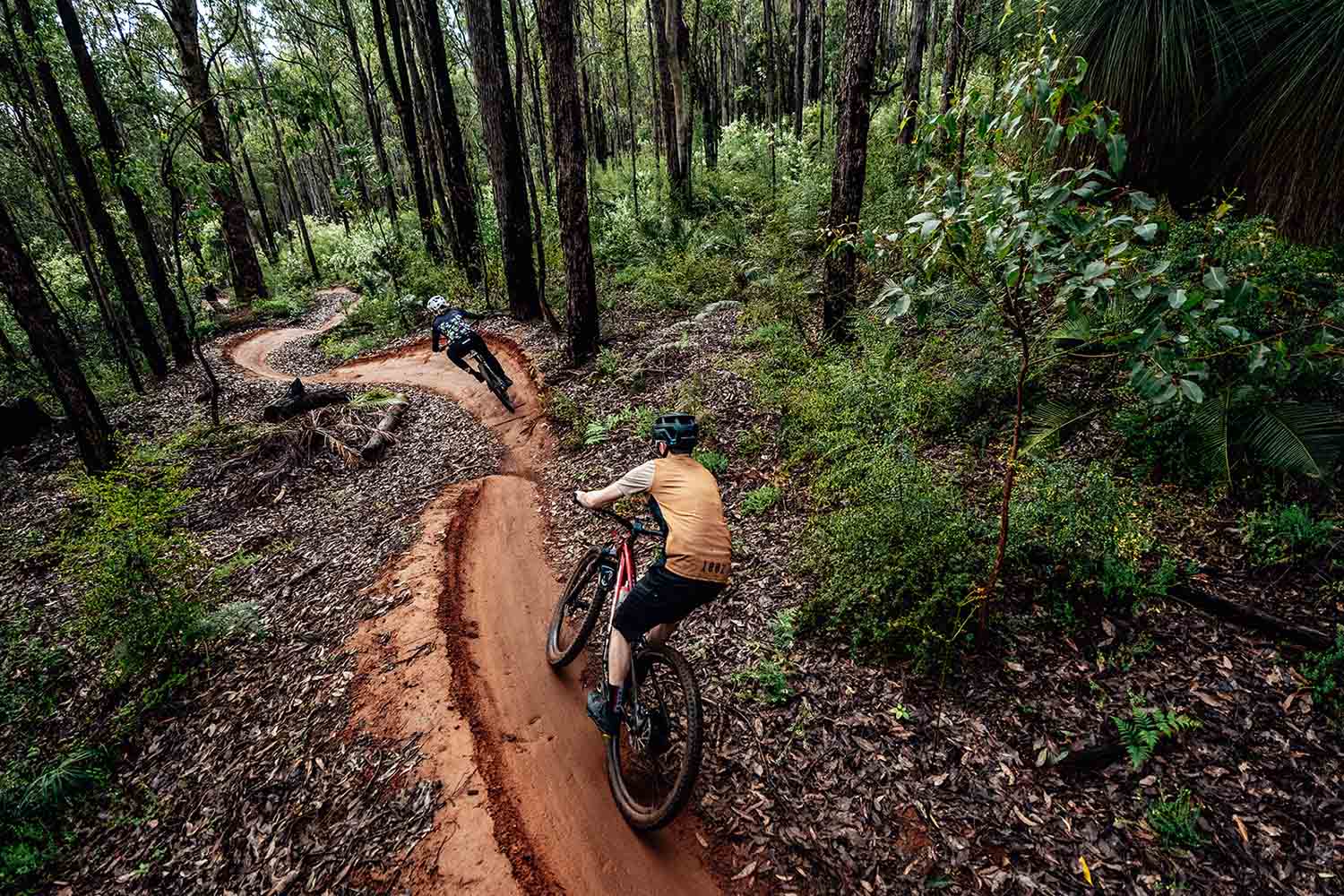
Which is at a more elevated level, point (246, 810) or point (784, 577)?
point (784, 577)

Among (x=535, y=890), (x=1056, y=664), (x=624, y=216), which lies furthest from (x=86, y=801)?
(x=624, y=216)

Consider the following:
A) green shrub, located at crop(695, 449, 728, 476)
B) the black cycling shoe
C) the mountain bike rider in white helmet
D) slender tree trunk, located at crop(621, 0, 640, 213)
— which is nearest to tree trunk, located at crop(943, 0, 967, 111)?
slender tree trunk, located at crop(621, 0, 640, 213)

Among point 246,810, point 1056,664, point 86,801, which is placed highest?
point 1056,664

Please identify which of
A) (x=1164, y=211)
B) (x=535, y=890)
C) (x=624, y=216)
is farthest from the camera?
(x=624, y=216)

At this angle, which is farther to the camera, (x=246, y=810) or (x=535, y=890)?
(x=246, y=810)

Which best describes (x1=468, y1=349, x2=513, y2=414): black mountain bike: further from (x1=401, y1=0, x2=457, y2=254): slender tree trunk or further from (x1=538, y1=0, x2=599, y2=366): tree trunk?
(x1=401, y1=0, x2=457, y2=254): slender tree trunk

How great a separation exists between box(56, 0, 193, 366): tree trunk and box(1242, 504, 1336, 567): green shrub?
17.1m

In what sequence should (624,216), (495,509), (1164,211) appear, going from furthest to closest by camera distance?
(624,216), (495,509), (1164,211)

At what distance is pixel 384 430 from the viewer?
11133 mm

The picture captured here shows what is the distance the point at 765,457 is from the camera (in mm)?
7719

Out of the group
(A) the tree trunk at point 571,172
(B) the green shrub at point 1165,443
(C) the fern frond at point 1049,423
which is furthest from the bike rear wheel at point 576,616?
(A) the tree trunk at point 571,172

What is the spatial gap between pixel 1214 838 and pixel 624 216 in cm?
1967

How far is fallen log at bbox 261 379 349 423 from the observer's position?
38.9 feet

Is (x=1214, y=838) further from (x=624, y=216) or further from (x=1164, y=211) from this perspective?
(x=624, y=216)
